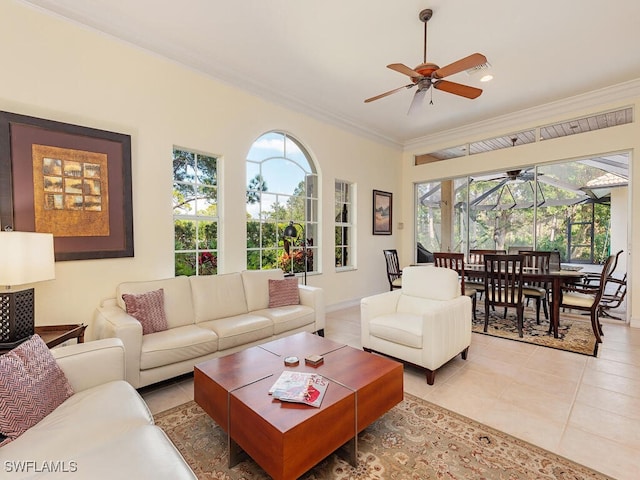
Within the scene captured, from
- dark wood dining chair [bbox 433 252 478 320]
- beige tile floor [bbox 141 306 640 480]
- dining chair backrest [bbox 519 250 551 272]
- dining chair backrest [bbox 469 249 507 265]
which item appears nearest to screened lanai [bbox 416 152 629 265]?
dining chair backrest [bbox 469 249 507 265]

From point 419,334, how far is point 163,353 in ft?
7.03

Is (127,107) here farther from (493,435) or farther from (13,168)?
(493,435)

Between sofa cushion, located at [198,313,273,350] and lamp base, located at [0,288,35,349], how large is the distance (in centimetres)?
127

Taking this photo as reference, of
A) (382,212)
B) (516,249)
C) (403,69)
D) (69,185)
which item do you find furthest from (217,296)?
(516,249)

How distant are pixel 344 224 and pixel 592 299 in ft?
11.8

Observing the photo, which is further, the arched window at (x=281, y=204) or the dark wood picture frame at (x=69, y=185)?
the arched window at (x=281, y=204)

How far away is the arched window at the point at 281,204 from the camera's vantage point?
4.29 metres

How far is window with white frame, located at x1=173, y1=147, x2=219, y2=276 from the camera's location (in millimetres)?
3604

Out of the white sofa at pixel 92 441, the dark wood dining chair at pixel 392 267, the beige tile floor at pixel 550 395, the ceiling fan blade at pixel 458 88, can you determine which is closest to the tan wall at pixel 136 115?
the beige tile floor at pixel 550 395

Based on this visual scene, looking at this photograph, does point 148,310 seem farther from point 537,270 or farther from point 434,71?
point 537,270

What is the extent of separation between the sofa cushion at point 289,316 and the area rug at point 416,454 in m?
1.24

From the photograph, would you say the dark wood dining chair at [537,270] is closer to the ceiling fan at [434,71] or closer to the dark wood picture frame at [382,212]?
the ceiling fan at [434,71]

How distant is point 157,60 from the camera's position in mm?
3309

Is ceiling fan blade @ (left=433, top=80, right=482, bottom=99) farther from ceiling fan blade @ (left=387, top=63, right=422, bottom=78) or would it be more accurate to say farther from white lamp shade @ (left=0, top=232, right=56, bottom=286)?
white lamp shade @ (left=0, top=232, right=56, bottom=286)
